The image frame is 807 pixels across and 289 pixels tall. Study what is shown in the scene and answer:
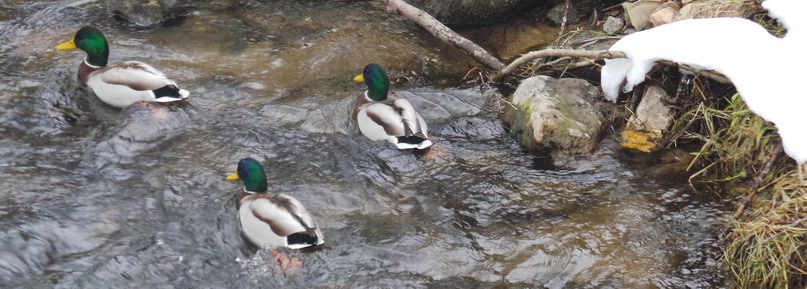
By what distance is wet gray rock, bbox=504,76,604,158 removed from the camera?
6.13 metres

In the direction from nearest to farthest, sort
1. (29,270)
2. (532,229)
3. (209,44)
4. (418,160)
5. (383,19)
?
(29,270)
(532,229)
(418,160)
(209,44)
(383,19)

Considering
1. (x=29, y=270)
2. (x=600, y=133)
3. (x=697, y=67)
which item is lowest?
(x=29, y=270)

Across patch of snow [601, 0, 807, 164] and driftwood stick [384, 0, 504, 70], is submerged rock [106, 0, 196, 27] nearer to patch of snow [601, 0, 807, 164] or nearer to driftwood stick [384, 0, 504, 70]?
driftwood stick [384, 0, 504, 70]

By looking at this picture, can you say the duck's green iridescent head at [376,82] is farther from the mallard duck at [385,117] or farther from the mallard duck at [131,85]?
the mallard duck at [131,85]

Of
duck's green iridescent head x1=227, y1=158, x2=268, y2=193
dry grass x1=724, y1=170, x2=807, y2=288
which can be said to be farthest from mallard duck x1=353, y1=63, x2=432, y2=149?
dry grass x1=724, y1=170, x2=807, y2=288

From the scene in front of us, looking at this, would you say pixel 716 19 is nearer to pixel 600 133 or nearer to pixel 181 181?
pixel 600 133

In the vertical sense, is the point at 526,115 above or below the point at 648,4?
below

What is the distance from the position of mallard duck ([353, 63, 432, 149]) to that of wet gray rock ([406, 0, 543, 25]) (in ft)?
5.16

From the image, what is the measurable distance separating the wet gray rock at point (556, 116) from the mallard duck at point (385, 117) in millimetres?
792

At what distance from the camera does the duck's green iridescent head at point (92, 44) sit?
7.12 metres

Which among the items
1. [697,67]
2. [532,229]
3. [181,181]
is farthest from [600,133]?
[181,181]

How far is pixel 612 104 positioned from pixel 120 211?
389 centimetres

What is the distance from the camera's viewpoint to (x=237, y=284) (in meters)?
4.75

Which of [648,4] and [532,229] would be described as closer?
[532,229]
